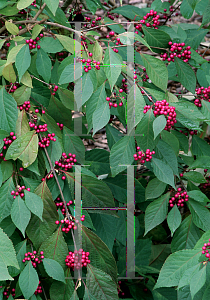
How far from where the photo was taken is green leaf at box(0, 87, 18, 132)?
980 millimetres

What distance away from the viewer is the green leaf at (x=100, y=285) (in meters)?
0.91

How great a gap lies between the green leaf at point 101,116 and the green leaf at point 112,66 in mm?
91

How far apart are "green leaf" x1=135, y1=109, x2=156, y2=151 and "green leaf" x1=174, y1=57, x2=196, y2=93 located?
0.93ft

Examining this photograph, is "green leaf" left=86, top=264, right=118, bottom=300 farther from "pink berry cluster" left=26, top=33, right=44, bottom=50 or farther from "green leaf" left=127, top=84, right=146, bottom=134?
"pink berry cluster" left=26, top=33, right=44, bottom=50

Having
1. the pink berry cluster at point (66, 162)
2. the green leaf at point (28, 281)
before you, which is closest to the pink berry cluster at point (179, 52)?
the pink berry cluster at point (66, 162)

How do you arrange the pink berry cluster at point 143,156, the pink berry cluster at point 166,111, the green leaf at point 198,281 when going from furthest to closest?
the pink berry cluster at point 143,156 → the pink berry cluster at point 166,111 → the green leaf at point 198,281

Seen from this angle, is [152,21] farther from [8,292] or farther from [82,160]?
[8,292]

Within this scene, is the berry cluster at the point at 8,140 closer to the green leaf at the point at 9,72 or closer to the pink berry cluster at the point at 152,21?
the green leaf at the point at 9,72

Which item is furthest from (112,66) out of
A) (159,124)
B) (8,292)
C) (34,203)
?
(8,292)

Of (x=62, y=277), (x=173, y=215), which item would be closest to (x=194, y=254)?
(x=173, y=215)

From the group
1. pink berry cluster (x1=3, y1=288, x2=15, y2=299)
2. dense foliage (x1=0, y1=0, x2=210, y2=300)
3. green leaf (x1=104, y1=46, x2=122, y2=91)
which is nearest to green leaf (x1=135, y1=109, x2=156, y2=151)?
dense foliage (x1=0, y1=0, x2=210, y2=300)

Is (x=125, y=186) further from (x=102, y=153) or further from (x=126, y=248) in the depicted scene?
(x=126, y=248)

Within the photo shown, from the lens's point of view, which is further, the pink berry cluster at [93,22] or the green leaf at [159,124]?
the pink berry cluster at [93,22]

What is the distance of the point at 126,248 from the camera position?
141cm
